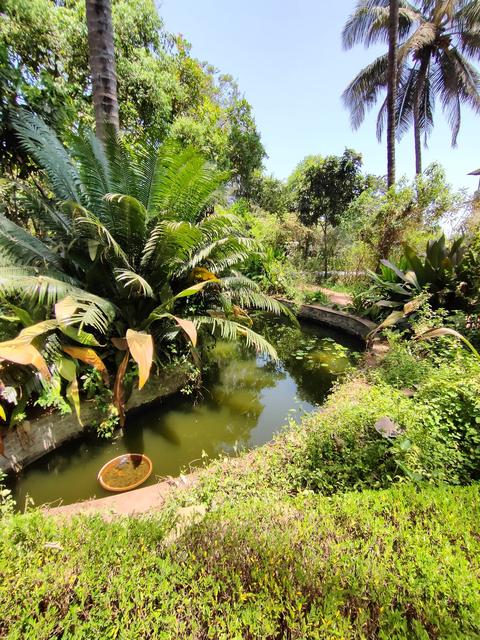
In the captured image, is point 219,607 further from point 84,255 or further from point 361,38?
point 361,38

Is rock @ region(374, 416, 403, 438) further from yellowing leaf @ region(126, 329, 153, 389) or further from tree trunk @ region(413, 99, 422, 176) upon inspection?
tree trunk @ region(413, 99, 422, 176)

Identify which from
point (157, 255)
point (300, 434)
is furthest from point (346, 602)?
point (157, 255)

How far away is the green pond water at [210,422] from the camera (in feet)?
6.66

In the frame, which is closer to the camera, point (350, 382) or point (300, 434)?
point (300, 434)

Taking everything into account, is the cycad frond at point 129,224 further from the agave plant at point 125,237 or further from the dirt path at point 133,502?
the dirt path at point 133,502

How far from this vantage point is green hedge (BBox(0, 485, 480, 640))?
0.80 meters

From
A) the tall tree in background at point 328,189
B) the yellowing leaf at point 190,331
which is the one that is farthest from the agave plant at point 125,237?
the tall tree in background at point 328,189

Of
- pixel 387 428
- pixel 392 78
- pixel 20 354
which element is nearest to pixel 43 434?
pixel 20 354

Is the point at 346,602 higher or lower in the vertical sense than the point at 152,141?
lower

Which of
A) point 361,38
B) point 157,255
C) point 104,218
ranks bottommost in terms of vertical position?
point 157,255

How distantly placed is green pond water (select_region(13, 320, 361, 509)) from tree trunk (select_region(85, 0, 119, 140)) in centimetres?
304

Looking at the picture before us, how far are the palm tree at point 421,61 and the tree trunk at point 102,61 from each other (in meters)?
10.7

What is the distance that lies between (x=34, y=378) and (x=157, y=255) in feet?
5.14

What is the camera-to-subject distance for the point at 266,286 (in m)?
7.53
